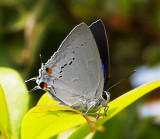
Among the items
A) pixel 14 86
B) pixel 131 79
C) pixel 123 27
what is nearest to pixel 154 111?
pixel 131 79

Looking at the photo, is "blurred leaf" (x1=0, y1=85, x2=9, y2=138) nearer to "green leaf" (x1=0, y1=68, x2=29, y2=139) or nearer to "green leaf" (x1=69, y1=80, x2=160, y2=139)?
"green leaf" (x1=0, y1=68, x2=29, y2=139)

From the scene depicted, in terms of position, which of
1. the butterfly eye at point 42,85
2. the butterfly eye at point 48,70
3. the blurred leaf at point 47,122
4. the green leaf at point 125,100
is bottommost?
the green leaf at point 125,100

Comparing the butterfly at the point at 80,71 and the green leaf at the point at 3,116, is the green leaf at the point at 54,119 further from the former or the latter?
the butterfly at the point at 80,71

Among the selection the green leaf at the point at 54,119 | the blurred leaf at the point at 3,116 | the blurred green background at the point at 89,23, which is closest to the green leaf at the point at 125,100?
the green leaf at the point at 54,119

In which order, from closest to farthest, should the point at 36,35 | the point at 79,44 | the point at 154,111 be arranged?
the point at 79,44 < the point at 36,35 < the point at 154,111

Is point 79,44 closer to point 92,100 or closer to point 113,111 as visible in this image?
point 92,100

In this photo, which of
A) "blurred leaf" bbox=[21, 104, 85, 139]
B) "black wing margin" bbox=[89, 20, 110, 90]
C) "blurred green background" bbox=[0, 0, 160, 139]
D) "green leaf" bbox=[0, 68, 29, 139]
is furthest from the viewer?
"blurred green background" bbox=[0, 0, 160, 139]

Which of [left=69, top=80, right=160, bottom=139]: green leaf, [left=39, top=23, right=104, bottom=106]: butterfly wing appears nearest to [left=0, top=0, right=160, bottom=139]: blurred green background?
[left=39, top=23, right=104, bottom=106]: butterfly wing
